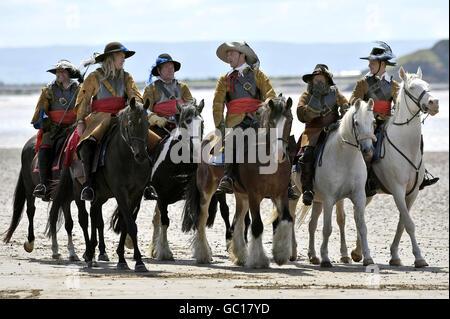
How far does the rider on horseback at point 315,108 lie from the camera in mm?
15273

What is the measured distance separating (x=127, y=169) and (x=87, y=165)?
65 cm

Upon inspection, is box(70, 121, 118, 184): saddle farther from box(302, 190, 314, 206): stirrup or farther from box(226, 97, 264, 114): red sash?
box(302, 190, 314, 206): stirrup

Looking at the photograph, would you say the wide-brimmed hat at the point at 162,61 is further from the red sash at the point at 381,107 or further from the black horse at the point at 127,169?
the red sash at the point at 381,107

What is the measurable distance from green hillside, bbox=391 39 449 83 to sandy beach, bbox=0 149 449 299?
132 meters

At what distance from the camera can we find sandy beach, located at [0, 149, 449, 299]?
1222cm

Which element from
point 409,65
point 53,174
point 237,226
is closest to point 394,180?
point 237,226

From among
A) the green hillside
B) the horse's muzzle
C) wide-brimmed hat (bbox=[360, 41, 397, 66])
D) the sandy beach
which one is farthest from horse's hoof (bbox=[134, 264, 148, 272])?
the green hillside

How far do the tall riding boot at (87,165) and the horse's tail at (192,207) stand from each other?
69.0 inches

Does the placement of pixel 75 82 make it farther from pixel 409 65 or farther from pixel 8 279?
pixel 409 65

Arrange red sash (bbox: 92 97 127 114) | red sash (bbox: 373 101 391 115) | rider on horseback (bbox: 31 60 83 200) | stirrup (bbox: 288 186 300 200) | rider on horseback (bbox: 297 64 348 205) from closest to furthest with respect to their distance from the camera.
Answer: red sash (bbox: 92 97 127 114)
rider on horseback (bbox: 297 64 348 205)
stirrup (bbox: 288 186 300 200)
red sash (bbox: 373 101 391 115)
rider on horseback (bbox: 31 60 83 200)

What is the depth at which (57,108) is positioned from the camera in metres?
16.7

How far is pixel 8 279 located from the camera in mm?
13344

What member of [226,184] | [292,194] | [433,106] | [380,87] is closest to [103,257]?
[226,184]

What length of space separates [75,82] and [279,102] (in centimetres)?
396
